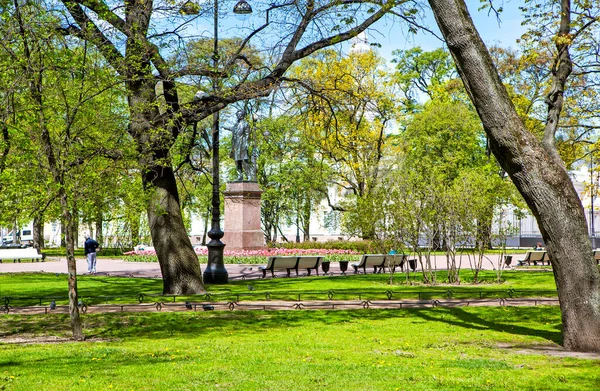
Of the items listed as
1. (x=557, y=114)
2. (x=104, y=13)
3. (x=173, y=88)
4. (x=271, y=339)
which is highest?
(x=104, y=13)

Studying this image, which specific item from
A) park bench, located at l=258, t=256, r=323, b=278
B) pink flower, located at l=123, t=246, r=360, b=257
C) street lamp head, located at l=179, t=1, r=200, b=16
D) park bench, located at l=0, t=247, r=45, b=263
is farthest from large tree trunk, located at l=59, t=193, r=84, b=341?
park bench, located at l=0, t=247, r=45, b=263

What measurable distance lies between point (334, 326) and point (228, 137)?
39253 millimetres

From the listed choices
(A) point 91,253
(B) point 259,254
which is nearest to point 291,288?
(A) point 91,253

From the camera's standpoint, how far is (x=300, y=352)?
9.08 m

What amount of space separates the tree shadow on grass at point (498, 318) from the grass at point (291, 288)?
2155mm

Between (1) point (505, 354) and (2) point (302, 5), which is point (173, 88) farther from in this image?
(1) point (505, 354)

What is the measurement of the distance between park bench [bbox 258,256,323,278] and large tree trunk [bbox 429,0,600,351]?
556 inches

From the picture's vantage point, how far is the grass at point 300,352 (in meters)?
6.95

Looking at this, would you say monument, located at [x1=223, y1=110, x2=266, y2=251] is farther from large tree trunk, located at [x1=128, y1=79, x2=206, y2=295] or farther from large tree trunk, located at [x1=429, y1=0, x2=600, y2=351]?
large tree trunk, located at [x1=429, y1=0, x2=600, y2=351]

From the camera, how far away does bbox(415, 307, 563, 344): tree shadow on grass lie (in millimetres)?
11055

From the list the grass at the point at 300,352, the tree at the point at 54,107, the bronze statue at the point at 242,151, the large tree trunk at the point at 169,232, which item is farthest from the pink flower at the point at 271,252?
the tree at the point at 54,107

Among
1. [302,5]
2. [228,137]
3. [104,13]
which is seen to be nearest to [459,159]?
[228,137]

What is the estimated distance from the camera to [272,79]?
51.1ft

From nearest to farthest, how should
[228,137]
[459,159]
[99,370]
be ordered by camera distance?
[99,370], [459,159], [228,137]
